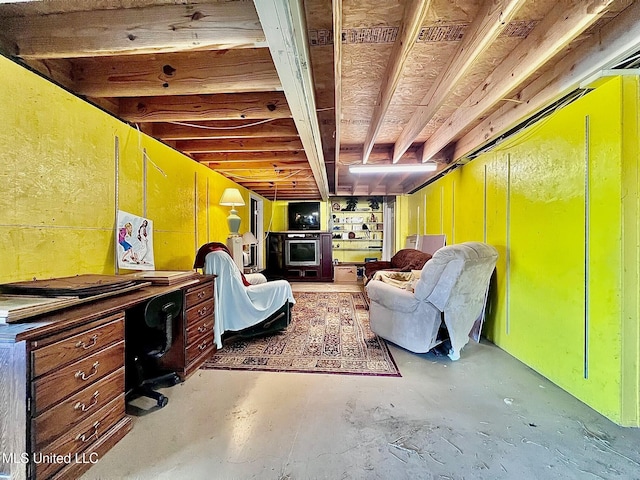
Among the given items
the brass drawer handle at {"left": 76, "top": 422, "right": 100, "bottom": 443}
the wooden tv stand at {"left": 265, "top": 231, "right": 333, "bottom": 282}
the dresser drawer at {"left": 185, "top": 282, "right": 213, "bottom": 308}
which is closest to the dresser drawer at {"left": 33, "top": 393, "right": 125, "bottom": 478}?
the brass drawer handle at {"left": 76, "top": 422, "right": 100, "bottom": 443}

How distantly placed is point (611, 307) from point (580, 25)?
1.60 m

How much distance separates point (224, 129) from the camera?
2578 millimetres

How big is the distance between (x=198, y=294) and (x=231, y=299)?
43cm

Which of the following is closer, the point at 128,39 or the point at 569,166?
the point at 128,39

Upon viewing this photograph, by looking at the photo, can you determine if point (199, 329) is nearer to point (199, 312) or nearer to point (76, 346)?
point (199, 312)

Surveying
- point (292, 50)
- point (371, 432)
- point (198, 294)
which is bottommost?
point (371, 432)

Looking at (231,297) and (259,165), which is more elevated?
(259,165)

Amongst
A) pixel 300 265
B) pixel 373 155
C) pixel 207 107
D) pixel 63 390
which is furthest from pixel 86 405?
pixel 300 265

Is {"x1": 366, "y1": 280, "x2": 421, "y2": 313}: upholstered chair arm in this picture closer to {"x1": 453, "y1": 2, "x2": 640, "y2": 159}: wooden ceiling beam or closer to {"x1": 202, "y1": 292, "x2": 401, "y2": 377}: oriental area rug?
{"x1": 202, "y1": 292, "x2": 401, "y2": 377}: oriental area rug

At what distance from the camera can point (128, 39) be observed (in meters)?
1.35

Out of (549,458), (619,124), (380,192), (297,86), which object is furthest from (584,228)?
(380,192)

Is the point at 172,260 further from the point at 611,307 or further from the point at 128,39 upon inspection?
the point at 611,307

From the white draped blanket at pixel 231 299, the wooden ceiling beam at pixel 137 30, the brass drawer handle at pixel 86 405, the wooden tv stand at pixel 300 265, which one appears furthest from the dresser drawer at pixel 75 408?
the wooden tv stand at pixel 300 265

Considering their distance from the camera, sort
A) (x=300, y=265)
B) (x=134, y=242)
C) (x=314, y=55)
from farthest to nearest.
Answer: (x=300, y=265), (x=134, y=242), (x=314, y=55)
